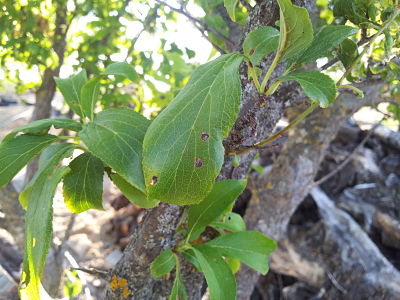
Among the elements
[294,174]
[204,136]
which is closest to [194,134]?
[204,136]

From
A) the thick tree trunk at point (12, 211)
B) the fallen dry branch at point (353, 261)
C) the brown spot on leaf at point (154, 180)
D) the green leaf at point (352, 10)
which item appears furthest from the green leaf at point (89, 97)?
the fallen dry branch at point (353, 261)

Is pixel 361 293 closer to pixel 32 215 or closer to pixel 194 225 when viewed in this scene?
pixel 194 225

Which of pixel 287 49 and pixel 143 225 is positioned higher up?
pixel 287 49

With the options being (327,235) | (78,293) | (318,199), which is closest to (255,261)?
(78,293)

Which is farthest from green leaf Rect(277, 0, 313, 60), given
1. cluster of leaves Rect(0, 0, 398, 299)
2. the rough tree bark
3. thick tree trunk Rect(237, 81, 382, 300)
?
thick tree trunk Rect(237, 81, 382, 300)

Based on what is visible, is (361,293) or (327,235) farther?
(327,235)

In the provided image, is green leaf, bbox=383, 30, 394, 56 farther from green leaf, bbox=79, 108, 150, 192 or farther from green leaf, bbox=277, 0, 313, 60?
green leaf, bbox=79, 108, 150, 192
